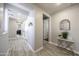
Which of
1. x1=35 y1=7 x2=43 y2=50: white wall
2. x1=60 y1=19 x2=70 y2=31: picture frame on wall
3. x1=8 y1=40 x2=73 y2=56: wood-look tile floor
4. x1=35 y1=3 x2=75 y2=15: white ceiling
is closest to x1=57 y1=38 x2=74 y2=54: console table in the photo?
x1=8 y1=40 x2=73 y2=56: wood-look tile floor

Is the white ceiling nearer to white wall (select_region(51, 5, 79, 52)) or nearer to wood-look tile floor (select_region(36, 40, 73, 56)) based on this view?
white wall (select_region(51, 5, 79, 52))

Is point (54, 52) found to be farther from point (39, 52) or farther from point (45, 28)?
point (45, 28)

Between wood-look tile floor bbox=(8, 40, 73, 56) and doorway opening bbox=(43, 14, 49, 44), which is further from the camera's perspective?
doorway opening bbox=(43, 14, 49, 44)

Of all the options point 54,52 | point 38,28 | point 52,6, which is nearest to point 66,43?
point 54,52

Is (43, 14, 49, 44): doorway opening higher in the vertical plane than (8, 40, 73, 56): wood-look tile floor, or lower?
higher

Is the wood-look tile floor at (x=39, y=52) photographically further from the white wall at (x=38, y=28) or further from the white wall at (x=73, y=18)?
the white wall at (x=73, y=18)

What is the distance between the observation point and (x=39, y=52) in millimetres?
1994

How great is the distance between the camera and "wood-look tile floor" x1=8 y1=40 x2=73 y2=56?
1936 millimetres

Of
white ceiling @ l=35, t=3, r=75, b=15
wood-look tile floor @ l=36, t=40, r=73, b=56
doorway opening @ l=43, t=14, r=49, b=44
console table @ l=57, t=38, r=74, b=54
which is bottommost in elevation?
wood-look tile floor @ l=36, t=40, r=73, b=56

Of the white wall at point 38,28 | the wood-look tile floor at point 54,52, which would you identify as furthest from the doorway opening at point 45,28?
the wood-look tile floor at point 54,52

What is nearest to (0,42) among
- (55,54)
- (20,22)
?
(20,22)

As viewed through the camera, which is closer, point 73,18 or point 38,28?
point 73,18

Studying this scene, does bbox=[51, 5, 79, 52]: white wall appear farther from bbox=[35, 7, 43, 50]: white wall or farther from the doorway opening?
bbox=[35, 7, 43, 50]: white wall

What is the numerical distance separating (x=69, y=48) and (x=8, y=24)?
1.47 metres
